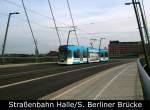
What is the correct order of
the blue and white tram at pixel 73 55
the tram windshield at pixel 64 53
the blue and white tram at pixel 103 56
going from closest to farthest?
the tram windshield at pixel 64 53 < the blue and white tram at pixel 73 55 < the blue and white tram at pixel 103 56

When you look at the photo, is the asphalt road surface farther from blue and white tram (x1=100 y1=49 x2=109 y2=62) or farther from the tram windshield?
blue and white tram (x1=100 y1=49 x2=109 y2=62)

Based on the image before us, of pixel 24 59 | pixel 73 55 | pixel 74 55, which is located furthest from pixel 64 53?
pixel 24 59

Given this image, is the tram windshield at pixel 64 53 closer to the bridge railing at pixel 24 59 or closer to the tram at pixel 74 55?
the tram at pixel 74 55

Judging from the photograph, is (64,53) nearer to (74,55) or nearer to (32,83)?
(74,55)

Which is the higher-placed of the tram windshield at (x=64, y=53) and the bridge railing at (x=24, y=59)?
the tram windshield at (x=64, y=53)

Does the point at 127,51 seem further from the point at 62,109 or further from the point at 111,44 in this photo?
the point at 62,109

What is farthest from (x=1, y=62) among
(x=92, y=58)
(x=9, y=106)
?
(x=9, y=106)

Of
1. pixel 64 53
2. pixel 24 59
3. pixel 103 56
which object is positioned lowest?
pixel 24 59

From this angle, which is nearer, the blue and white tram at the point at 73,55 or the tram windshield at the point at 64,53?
the tram windshield at the point at 64,53

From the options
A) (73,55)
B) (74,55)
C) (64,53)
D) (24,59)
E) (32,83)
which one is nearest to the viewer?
(32,83)

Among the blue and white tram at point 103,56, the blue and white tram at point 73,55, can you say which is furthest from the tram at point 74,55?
the blue and white tram at point 103,56

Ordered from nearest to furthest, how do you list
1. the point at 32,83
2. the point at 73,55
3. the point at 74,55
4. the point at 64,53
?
the point at 32,83 → the point at 64,53 → the point at 73,55 → the point at 74,55

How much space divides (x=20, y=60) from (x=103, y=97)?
46.5 m

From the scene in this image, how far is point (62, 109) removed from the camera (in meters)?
10.5
